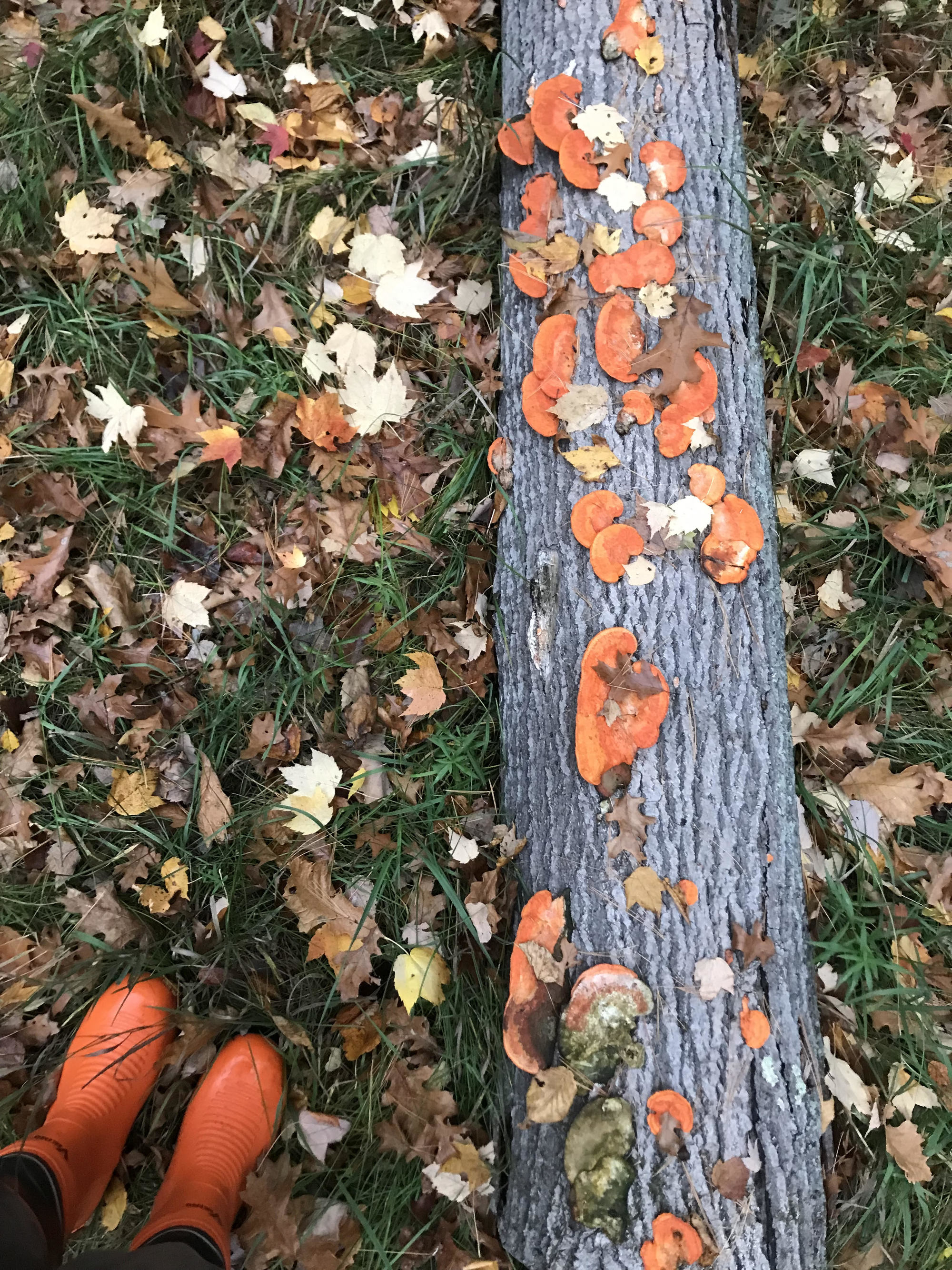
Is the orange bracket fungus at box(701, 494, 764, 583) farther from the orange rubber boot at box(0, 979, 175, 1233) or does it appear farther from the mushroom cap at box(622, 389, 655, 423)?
the orange rubber boot at box(0, 979, 175, 1233)

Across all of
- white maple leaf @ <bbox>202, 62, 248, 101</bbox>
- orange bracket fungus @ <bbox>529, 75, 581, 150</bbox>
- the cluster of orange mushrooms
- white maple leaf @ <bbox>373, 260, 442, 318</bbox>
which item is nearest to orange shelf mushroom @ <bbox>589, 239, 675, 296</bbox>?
the cluster of orange mushrooms

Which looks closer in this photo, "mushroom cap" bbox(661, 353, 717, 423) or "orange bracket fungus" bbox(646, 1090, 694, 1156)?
"orange bracket fungus" bbox(646, 1090, 694, 1156)

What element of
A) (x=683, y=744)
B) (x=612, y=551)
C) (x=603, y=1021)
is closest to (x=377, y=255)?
(x=612, y=551)

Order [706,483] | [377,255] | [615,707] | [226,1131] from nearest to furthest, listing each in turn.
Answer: [615,707] → [706,483] → [226,1131] → [377,255]

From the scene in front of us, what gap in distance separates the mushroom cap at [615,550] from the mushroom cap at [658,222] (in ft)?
2.91

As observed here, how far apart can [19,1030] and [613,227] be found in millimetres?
3148

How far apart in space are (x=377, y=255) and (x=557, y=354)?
1.03m

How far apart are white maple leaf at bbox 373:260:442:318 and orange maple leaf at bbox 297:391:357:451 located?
1.34 feet

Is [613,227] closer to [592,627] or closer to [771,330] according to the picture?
[771,330]

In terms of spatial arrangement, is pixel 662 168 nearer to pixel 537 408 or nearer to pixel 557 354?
pixel 557 354

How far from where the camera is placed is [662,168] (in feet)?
7.52

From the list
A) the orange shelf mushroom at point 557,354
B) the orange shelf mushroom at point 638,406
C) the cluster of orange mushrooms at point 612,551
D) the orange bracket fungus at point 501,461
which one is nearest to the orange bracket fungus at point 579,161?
the cluster of orange mushrooms at point 612,551

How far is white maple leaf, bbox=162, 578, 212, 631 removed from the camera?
2656 mm

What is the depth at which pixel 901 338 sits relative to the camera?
2.99 m
